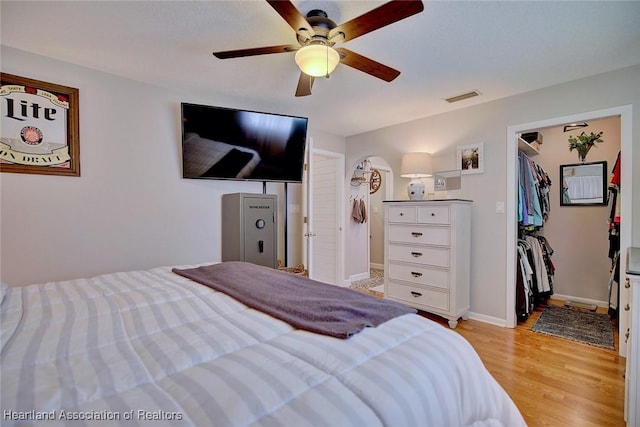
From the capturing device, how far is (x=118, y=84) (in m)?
2.55

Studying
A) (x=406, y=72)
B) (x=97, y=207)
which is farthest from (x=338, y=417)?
(x=97, y=207)

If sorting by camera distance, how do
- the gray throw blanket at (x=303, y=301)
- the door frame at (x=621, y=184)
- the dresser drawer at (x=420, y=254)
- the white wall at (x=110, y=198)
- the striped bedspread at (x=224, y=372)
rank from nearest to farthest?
the striped bedspread at (x=224, y=372), the gray throw blanket at (x=303, y=301), the white wall at (x=110, y=198), the door frame at (x=621, y=184), the dresser drawer at (x=420, y=254)

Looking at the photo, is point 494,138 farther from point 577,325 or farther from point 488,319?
point 577,325

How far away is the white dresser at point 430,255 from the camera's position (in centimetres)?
286

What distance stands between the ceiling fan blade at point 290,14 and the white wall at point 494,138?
7.65ft

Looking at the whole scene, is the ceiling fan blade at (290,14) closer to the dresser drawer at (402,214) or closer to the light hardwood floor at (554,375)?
the dresser drawer at (402,214)

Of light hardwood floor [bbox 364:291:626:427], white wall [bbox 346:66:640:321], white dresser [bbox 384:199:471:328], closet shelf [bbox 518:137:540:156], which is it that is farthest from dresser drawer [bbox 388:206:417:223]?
closet shelf [bbox 518:137:540:156]

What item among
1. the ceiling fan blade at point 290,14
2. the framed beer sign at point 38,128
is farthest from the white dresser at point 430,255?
the framed beer sign at point 38,128

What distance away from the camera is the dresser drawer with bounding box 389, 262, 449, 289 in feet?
9.56

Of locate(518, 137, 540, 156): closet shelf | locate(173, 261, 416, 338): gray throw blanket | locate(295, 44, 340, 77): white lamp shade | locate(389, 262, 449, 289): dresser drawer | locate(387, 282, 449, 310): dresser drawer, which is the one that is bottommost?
locate(387, 282, 449, 310): dresser drawer

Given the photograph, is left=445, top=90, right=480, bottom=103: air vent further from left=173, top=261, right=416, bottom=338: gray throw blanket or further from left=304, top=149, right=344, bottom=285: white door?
left=173, top=261, right=416, bottom=338: gray throw blanket

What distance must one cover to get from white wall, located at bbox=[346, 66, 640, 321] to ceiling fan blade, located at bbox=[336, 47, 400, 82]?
1.72 metres

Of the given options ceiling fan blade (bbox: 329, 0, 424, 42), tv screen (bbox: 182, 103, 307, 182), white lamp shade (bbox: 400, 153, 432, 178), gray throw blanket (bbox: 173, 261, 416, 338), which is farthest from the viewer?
white lamp shade (bbox: 400, 153, 432, 178)

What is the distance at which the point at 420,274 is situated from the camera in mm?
3074
